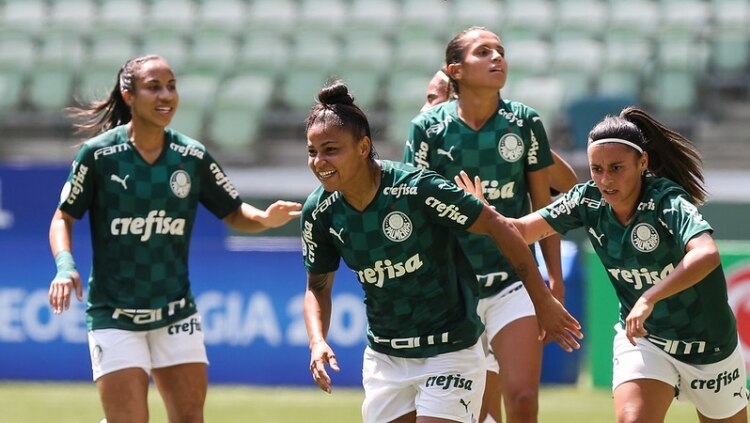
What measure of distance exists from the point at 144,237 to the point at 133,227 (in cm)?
7

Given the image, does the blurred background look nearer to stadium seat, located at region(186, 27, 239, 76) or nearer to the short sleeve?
stadium seat, located at region(186, 27, 239, 76)

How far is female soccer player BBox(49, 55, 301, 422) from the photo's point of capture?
6039 mm

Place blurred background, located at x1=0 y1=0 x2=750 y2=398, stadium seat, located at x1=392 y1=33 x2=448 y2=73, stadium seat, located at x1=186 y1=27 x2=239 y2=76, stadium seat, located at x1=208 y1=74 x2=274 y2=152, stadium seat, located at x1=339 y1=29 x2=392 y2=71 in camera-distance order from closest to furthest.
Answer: blurred background, located at x1=0 y1=0 x2=750 y2=398 → stadium seat, located at x1=208 y1=74 x2=274 y2=152 → stadium seat, located at x1=392 y1=33 x2=448 y2=73 → stadium seat, located at x1=339 y1=29 x2=392 y2=71 → stadium seat, located at x1=186 y1=27 x2=239 y2=76

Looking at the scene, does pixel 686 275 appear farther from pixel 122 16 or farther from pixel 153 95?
pixel 122 16

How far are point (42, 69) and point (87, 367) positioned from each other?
17.2ft

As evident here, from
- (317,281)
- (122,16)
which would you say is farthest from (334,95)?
(122,16)

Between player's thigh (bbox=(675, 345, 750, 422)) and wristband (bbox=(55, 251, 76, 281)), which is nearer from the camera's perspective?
player's thigh (bbox=(675, 345, 750, 422))

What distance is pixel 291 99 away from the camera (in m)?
14.3

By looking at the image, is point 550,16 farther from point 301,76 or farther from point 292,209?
point 292,209

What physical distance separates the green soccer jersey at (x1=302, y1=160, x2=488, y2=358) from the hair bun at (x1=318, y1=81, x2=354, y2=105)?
11.8 inches

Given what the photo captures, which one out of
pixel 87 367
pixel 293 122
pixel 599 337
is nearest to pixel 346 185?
pixel 599 337

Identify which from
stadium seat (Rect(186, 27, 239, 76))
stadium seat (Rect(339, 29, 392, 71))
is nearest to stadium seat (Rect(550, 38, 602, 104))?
stadium seat (Rect(339, 29, 392, 71))

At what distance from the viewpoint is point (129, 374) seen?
5.89m

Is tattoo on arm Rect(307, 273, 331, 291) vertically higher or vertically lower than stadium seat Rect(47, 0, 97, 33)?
lower
